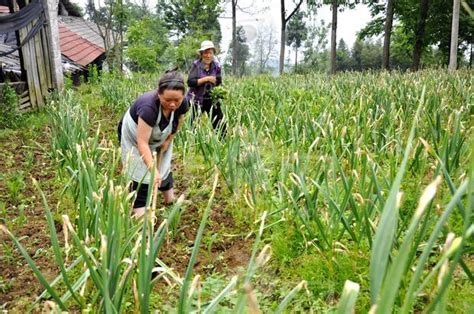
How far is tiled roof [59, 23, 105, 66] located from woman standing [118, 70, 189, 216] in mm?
13470

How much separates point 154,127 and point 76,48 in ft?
52.5

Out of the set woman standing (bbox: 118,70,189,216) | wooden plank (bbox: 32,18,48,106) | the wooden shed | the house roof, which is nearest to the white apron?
woman standing (bbox: 118,70,189,216)

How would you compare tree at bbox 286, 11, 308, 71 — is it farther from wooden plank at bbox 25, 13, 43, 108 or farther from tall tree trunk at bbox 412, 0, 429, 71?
wooden plank at bbox 25, 13, 43, 108

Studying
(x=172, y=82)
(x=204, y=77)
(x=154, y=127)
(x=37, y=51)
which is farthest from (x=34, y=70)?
(x=172, y=82)

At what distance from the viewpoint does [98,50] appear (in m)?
19.4

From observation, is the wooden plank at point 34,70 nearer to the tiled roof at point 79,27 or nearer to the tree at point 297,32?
the tiled roof at point 79,27

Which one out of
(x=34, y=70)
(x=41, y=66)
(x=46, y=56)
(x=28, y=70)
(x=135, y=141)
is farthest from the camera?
(x=46, y=56)

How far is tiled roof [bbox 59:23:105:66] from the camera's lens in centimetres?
1540

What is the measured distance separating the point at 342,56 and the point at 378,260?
50.7 m

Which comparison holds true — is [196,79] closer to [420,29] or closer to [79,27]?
[420,29]

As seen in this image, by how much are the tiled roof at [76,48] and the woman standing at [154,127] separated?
13.5m

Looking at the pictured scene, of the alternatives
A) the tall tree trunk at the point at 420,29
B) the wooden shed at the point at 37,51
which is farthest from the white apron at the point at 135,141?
the tall tree trunk at the point at 420,29

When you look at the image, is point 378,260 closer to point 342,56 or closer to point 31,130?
point 31,130

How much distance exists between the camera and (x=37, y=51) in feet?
24.5
